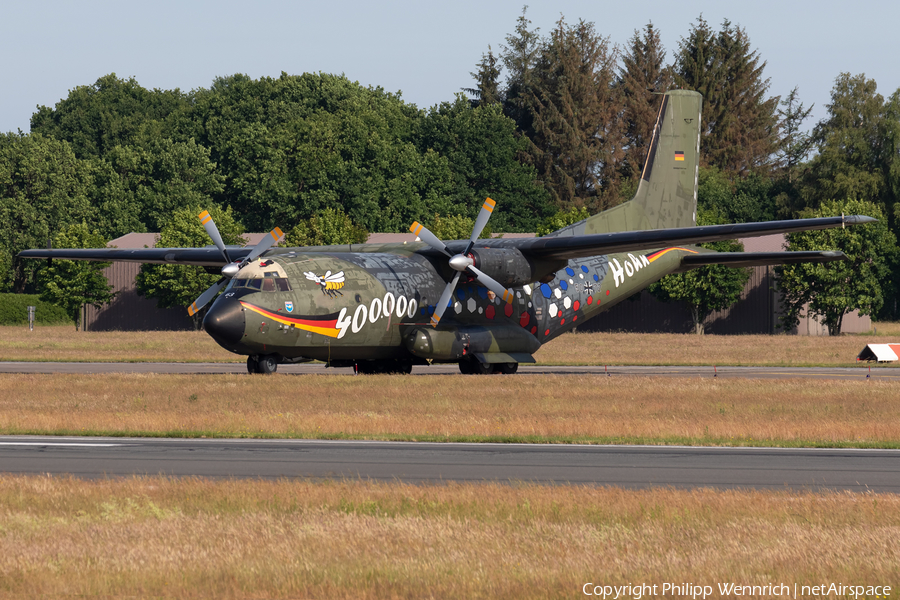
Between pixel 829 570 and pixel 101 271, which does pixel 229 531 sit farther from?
pixel 101 271

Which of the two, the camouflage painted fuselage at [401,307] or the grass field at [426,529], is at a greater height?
the camouflage painted fuselage at [401,307]

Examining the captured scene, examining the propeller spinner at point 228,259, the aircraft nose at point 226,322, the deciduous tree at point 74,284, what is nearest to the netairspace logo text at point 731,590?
the aircraft nose at point 226,322

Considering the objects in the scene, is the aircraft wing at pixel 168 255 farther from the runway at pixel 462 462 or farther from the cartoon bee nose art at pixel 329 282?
the runway at pixel 462 462

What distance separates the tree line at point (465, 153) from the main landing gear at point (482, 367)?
50.7 meters

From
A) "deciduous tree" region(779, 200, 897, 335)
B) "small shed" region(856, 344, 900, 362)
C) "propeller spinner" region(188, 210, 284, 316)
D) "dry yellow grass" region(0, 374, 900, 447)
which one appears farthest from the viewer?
"deciduous tree" region(779, 200, 897, 335)

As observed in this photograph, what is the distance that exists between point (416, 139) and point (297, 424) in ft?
315

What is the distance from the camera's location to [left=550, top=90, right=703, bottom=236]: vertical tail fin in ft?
146

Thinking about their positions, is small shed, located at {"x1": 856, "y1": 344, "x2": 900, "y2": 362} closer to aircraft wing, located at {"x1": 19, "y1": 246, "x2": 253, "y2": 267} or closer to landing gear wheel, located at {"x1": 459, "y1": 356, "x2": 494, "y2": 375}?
A: landing gear wheel, located at {"x1": 459, "y1": 356, "x2": 494, "y2": 375}

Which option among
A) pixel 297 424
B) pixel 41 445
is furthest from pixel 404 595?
pixel 297 424

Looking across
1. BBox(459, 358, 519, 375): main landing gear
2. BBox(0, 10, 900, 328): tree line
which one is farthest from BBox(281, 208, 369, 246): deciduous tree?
BBox(459, 358, 519, 375): main landing gear

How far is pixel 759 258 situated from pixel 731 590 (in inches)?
1189

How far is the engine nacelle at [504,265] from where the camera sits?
36688mm

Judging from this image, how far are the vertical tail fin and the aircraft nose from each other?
17.9 meters

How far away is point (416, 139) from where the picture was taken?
118 metres
